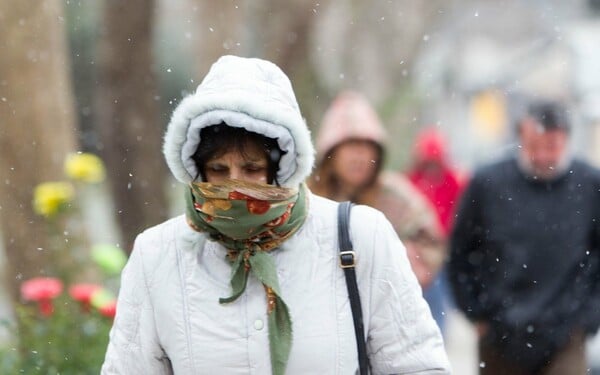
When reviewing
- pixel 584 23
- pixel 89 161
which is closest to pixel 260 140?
pixel 89 161

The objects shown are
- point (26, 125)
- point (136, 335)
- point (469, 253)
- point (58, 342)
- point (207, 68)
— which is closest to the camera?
point (136, 335)

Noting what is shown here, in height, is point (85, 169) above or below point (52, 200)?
above

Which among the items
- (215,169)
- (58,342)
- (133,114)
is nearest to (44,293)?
(58,342)

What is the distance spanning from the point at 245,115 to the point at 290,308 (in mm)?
479

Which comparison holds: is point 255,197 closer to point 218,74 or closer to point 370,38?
point 218,74

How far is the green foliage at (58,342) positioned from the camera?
20.2 ft

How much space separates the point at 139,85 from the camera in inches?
514

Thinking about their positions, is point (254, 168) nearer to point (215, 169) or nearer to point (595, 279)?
point (215, 169)

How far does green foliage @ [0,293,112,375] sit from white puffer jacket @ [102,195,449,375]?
261 cm

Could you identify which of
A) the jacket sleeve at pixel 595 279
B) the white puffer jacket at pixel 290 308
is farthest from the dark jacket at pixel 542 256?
the white puffer jacket at pixel 290 308

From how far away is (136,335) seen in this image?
11.7ft

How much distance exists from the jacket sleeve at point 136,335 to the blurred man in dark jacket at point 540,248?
9.81 feet

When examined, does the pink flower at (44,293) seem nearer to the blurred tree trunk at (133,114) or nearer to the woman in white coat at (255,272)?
the woman in white coat at (255,272)

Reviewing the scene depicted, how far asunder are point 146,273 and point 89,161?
12.7 ft
